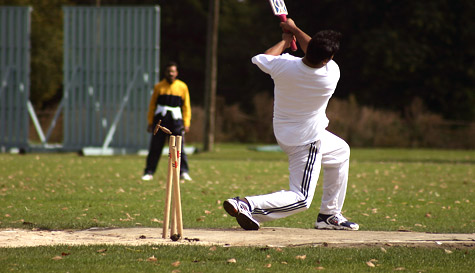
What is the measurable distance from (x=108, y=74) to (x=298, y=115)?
65.2ft

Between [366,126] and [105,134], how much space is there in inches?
520

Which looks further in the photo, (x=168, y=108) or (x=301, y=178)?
(x=168, y=108)

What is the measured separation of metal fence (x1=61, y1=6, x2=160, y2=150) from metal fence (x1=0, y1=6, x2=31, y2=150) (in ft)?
5.56

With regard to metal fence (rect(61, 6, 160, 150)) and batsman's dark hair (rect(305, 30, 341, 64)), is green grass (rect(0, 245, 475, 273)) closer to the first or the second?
batsman's dark hair (rect(305, 30, 341, 64))

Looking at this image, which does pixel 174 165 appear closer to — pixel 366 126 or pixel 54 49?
pixel 366 126

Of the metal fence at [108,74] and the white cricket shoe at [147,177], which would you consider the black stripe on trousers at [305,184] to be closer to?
the white cricket shoe at [147,177]

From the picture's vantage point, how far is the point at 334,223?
27.2 feet

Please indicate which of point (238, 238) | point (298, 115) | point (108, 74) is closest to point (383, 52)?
point (108, 74)

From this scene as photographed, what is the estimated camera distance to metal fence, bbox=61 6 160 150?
26.3 meters

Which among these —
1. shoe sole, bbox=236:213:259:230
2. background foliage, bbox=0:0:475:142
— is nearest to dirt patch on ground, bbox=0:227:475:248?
shoe sole, bbox=236:213:259:230

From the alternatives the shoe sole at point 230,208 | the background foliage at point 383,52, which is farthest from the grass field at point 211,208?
the background foliage at point 383,52

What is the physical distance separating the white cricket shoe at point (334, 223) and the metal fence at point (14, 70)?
20862 millimetres

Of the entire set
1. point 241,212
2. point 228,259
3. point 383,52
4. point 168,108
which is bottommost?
Answer: point 228,259

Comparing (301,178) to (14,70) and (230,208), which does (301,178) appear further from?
(14,70)
